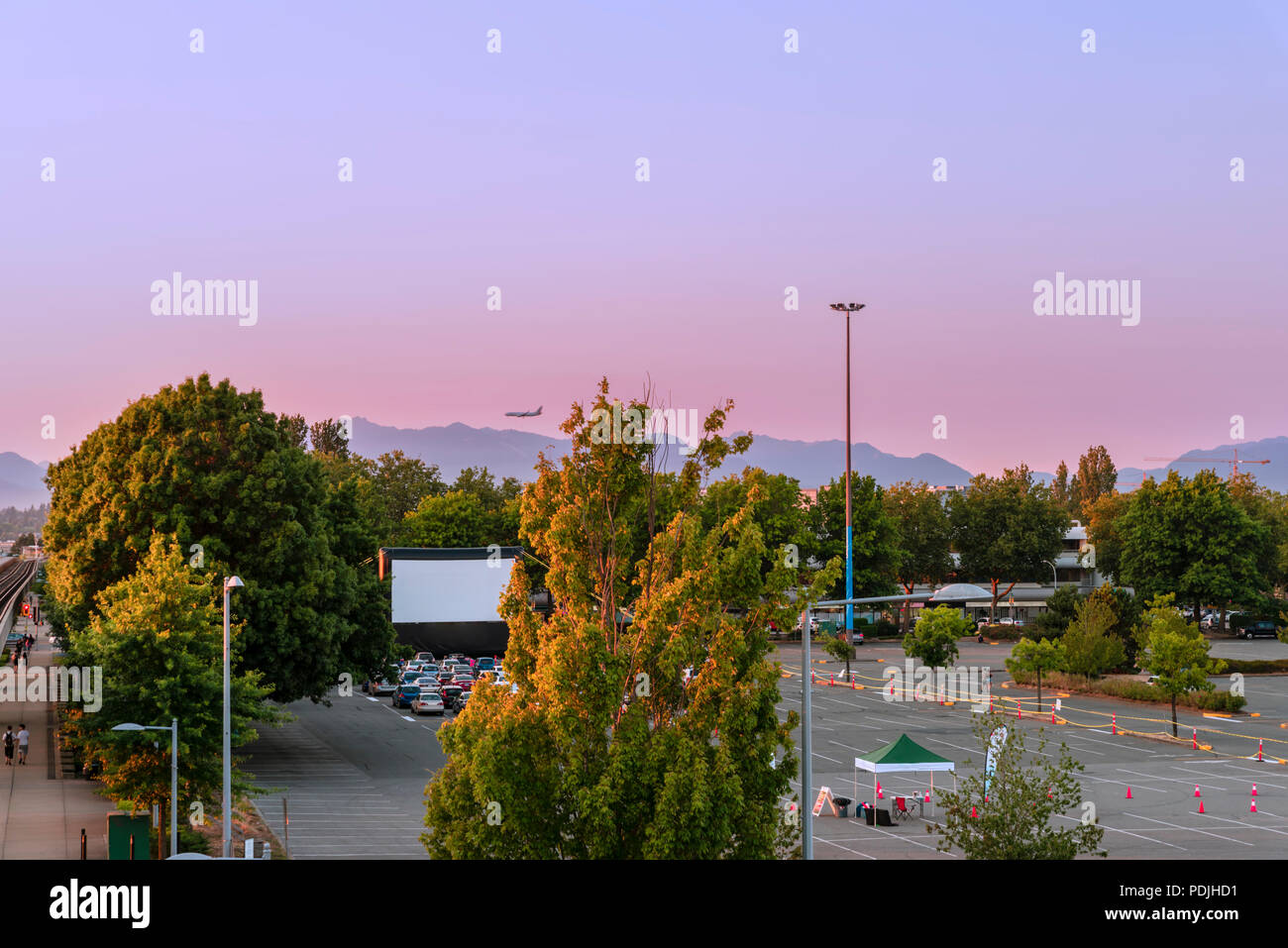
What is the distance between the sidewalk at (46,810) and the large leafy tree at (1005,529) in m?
91.3

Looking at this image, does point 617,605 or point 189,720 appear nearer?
point 617,605

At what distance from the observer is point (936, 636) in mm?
72000

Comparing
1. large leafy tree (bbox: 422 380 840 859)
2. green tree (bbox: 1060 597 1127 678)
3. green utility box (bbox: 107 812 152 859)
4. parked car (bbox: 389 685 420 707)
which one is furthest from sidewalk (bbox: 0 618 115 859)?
green tree (bbox: 1060 597 1127 678)

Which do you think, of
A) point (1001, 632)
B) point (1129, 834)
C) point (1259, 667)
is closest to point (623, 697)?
point (1129, 834)

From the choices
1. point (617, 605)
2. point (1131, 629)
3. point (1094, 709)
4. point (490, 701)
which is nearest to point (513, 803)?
point (490, 701)

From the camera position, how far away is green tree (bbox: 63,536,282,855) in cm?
3403

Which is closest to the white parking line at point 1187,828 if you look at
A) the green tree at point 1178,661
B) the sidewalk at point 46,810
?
the green tree at point 1178,661

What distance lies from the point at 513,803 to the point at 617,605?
12.0ft

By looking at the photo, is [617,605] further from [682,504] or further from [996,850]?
[996,850]

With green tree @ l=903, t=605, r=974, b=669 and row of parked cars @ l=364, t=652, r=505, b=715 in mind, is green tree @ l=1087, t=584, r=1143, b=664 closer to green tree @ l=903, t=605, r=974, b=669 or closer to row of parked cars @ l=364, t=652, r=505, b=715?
green tree @ l=903, t=605, r=974, b=669

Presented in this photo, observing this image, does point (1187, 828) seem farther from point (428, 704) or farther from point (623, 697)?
point (428, 704)

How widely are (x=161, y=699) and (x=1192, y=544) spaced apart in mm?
88838

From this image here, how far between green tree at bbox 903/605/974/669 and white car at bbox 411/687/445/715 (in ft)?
91.6

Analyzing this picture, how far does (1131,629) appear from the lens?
6944 cm
